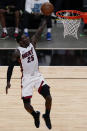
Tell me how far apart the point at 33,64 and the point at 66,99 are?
144 centimetres

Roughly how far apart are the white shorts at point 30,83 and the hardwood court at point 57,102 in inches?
21.5

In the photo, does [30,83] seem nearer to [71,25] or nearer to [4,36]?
[71,25]

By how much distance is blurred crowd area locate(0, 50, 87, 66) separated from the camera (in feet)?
24.3

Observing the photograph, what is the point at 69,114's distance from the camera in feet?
16.0

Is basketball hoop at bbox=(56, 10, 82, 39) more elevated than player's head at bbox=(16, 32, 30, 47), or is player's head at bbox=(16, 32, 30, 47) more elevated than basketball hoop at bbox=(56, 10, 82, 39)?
player's head at bbox=(16, 32, 30, 47)

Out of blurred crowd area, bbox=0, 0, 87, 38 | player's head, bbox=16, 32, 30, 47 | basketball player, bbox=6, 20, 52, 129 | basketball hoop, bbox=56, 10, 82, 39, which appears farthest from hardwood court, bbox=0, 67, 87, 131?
blurred crowd area, bbox=0, 0, 87, 38

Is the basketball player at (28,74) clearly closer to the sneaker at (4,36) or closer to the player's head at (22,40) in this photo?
the player's head at (22,40)

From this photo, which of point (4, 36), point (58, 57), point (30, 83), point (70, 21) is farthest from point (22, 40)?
point (4, 36)

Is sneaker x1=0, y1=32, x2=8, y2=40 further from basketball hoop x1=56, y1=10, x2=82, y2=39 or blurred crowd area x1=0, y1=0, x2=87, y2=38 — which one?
basketball hoop x1=56, y1=10, x2=82, y2=39

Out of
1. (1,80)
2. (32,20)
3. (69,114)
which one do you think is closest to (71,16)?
(32,20)

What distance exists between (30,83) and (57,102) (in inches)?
49.1

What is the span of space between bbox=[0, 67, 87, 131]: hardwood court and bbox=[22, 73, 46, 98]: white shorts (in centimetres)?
55

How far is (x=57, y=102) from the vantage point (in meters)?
5.34

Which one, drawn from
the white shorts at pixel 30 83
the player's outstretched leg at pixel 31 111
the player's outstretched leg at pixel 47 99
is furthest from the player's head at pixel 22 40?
the player's outstretched leg at pixel 31 111
